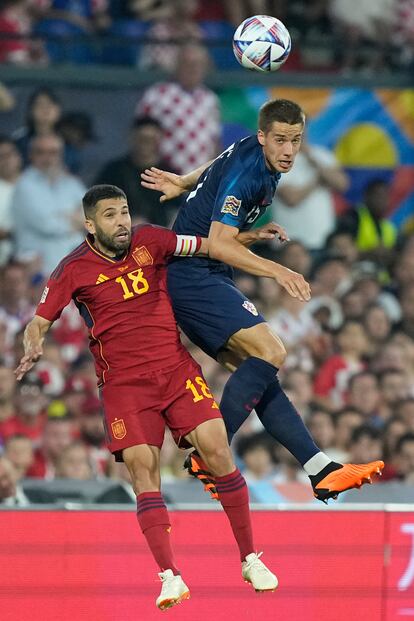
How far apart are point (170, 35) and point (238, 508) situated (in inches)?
302

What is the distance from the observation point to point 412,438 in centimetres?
1163

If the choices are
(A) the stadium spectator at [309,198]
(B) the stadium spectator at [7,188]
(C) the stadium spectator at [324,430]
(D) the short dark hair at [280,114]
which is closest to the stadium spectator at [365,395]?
(C) the stadium spectator at [324,430]

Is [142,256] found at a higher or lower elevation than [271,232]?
lower

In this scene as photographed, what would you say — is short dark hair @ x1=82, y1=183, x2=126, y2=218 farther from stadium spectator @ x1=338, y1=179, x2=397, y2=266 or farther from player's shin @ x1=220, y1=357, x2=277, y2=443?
stadium spectator @ x1=338, y1=179, x2=397, y2=266

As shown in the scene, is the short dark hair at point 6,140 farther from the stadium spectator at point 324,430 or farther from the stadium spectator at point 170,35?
the stadium spectator at point 324,430

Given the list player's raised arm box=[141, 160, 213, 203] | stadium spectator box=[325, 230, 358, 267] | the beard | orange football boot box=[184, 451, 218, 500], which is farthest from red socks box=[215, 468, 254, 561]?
stadium spectator box=[325, 230, 358, 267]

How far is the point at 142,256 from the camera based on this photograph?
7.99m

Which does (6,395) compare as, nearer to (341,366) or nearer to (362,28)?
(341,366)

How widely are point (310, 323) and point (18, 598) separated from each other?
5.61 metres

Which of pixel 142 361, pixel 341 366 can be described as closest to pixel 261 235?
pixel 142 361

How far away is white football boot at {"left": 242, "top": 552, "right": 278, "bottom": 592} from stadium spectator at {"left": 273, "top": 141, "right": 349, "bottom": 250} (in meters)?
6.45

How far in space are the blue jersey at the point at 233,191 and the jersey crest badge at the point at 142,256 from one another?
337 mm

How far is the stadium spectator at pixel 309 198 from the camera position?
45.5 ft

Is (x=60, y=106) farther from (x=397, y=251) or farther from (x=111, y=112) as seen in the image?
(x=397, y=251)
